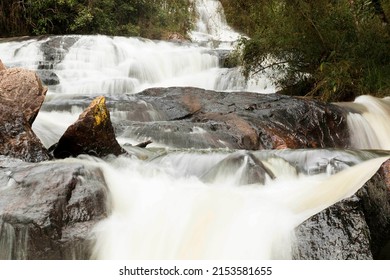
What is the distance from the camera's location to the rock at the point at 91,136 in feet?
15.5

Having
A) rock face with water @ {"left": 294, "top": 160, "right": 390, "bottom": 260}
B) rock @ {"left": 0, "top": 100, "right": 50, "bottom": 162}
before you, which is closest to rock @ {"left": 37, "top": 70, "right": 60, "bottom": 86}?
rock @ {"left": 0, "top": 100, "right": 50, "bottom": 162}

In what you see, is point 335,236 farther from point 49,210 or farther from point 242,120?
point 242,120

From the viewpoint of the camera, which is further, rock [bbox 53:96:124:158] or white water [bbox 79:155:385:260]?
rock [bbox 53:96:124:158]

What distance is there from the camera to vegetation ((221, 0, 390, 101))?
28.9ft

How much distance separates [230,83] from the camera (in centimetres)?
1073

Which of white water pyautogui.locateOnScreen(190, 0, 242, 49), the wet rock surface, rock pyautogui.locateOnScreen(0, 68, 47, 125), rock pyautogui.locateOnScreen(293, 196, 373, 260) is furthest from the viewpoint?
white water pyautogui.locateOnScreen(190, 0, 242, 49)

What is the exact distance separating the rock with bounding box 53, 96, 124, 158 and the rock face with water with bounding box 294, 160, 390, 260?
252cm

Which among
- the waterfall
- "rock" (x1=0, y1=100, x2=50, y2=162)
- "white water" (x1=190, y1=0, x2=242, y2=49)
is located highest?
"rock" (x1=0, y1=100, x2=50, y2=162)

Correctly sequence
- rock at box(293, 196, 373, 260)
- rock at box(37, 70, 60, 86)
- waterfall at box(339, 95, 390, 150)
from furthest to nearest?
rock at box(37, 70, 60, 86), waterfall at box(339, 95, 390, 150), rock at box(293, 196, 373, 260)

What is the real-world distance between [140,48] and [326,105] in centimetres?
639

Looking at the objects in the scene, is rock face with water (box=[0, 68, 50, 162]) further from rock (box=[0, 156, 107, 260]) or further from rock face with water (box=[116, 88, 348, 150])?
rock face with water (box=[116, 88, 348, 150])

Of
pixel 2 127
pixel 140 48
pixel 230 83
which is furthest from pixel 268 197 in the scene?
pixel 140 48

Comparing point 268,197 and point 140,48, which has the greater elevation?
point 268,197

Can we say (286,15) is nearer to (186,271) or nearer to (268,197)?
(268,197)
